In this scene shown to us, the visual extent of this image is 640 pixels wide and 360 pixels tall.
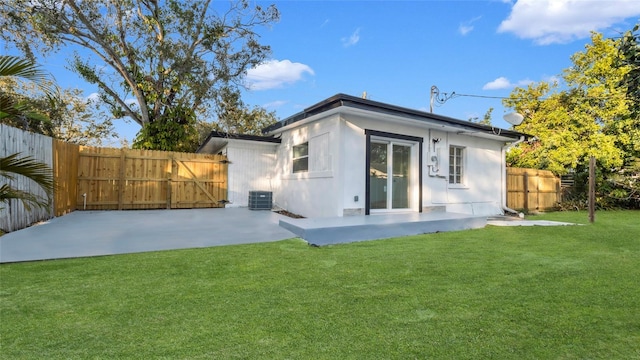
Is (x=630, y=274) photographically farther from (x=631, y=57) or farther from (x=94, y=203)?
(x=94, y=203)

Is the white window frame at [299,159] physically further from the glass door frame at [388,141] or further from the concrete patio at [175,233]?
the concrete patio at [175,233]

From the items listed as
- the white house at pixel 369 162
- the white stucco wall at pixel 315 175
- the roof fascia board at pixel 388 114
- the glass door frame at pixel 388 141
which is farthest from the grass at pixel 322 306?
the roof fascia board at pixel 388 114

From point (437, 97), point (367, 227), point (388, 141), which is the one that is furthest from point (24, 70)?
point (437, 97)

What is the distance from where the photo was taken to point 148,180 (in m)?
11.3

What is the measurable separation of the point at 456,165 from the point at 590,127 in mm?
8673

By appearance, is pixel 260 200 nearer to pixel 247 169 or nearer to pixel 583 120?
pixel 247 169

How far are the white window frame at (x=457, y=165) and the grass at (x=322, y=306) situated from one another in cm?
564

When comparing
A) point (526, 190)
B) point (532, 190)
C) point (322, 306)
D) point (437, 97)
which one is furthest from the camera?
point (437, 97)

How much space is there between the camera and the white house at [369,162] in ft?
26.4

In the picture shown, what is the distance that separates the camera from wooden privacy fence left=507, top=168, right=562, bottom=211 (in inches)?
509

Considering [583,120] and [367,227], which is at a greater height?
[583,120]

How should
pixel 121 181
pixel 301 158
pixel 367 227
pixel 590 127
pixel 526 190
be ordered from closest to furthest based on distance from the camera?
pixel 367 227
pixel 301 158
pixel 121 181
pixel 526 190
pixel 590 127

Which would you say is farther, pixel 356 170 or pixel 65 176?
pixel 65 176

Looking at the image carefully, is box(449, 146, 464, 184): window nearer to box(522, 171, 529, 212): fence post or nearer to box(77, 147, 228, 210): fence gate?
box(522, 171, 529, 212): fence post
